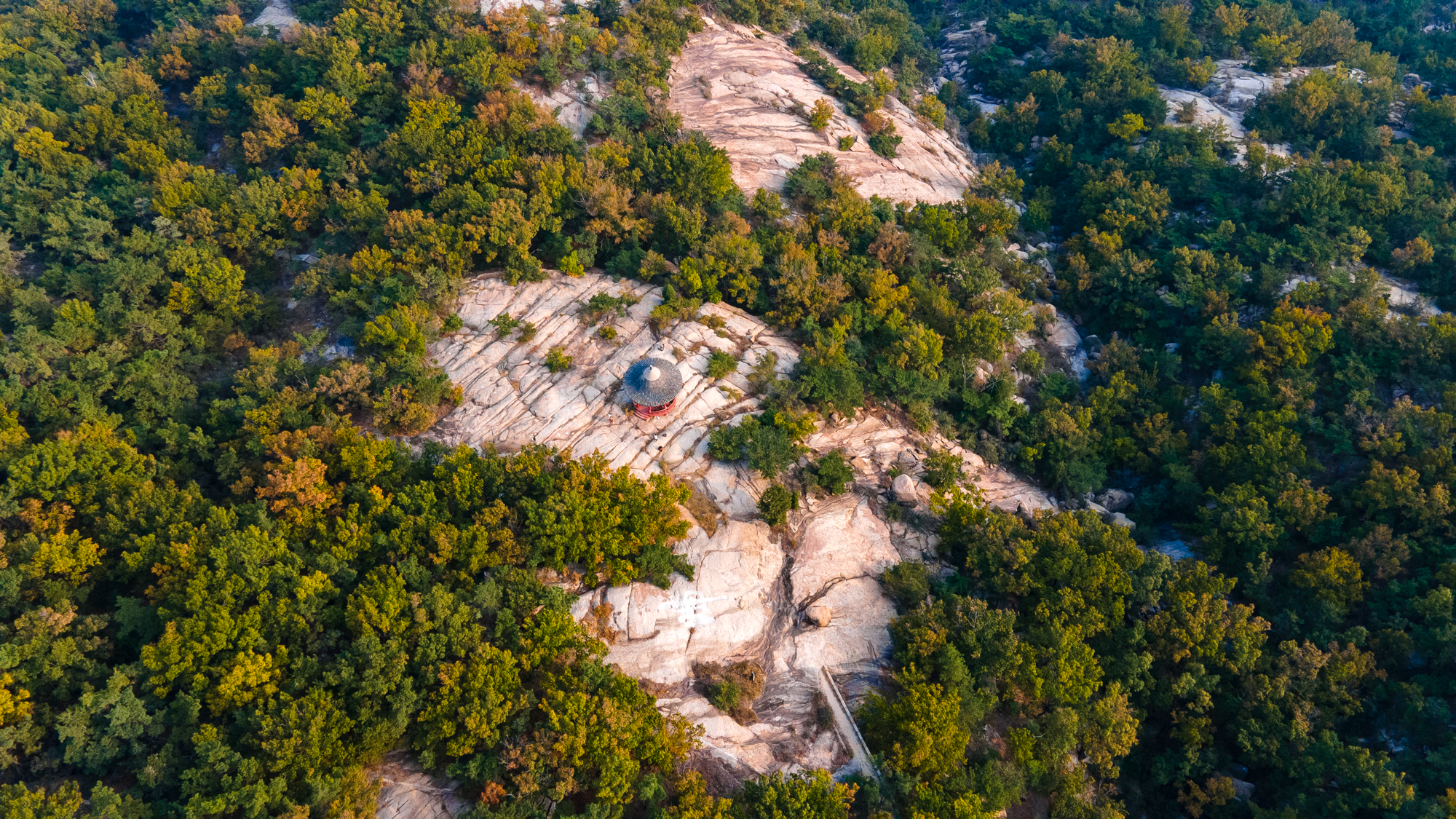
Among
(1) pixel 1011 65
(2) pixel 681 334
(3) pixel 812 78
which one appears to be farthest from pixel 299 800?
(1) pixel 1011 65

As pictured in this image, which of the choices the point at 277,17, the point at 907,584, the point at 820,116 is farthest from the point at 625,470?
the point at 277,17

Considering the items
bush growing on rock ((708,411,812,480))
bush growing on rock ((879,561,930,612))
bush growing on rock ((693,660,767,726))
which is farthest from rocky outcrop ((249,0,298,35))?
bush growing on rock ((879,561,930,612))

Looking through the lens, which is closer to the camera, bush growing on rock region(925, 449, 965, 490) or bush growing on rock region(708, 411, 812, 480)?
bush growing on rock region(708, 411, 812, 480)

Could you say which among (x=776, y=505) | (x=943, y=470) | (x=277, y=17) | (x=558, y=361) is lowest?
(x=943, y=470)

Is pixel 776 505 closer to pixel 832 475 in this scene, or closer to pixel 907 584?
pixel 832 475

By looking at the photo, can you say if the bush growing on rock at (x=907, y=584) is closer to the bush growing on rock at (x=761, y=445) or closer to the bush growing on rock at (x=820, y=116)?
the bush growing on rock at (x=761, y=445)

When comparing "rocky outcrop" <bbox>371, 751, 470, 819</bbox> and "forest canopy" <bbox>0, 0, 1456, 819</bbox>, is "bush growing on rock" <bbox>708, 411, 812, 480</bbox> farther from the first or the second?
Answer: "rocky outcrop" <bbox>371, 751, 470, 819</bbox>
